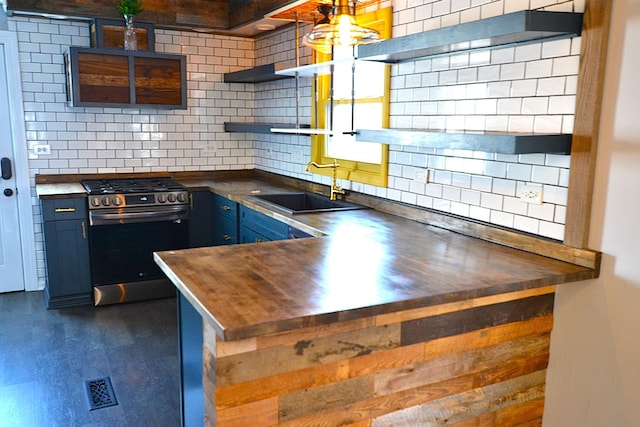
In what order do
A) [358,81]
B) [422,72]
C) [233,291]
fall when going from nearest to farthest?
[233,291], [422,72], [358,81]

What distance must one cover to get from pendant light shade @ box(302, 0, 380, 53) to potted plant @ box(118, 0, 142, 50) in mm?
2336

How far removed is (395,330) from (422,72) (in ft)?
5.55

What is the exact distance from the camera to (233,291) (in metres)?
1.85

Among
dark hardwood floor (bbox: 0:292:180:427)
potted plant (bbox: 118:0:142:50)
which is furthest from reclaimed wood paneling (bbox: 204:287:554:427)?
potted plant (bbox: 118:0:142:50)

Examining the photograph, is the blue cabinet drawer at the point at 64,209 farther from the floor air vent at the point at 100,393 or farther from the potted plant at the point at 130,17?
the floor air vent at the point at 100,393

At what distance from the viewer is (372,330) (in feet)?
6.21

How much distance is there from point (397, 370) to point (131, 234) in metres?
3.12

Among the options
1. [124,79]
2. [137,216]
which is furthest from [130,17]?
[137,216]

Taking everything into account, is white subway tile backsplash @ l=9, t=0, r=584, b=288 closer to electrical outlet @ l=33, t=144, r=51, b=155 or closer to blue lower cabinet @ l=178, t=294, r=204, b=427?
electrical outlet @ l=33, t=144, r=51, b=155

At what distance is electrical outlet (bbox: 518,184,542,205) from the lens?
7.75 ft

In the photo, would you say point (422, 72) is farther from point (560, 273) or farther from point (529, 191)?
point (560, 273)

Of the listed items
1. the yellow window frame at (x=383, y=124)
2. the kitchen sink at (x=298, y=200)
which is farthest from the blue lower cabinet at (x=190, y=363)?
the kitchen sink at (x=298, y=200)

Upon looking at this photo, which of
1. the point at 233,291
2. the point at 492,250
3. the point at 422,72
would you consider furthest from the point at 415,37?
the point at 233,291

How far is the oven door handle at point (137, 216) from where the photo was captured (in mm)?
4301
